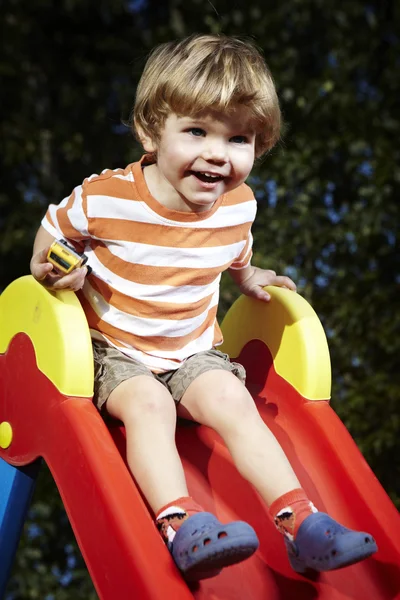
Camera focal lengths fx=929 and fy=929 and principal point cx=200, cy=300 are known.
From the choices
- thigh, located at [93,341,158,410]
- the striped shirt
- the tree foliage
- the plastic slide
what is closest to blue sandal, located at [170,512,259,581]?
the plastic slide

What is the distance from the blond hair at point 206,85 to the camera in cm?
183

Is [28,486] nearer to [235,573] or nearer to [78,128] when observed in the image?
[235,573]

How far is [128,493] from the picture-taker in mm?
1676

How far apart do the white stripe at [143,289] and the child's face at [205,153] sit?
20cm

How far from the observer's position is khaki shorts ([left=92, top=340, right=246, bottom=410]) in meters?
1.92

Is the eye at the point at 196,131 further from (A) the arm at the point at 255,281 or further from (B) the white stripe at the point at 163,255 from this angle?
(A) the arm at the point at 255,281

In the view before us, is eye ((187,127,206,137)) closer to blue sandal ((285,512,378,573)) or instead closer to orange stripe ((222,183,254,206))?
orange stripe ((222,183,254,206))

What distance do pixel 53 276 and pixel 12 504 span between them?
50 cm

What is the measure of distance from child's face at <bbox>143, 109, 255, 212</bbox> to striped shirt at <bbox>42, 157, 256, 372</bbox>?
0.09 m

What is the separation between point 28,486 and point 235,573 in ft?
1.73

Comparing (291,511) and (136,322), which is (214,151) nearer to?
(136,322)

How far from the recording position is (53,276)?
1.94 metres

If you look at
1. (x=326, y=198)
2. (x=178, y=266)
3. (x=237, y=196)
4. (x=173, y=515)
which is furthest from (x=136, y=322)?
(x=326, y=198)

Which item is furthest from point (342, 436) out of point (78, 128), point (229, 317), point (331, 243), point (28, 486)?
point (78, 128)
